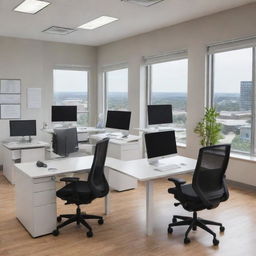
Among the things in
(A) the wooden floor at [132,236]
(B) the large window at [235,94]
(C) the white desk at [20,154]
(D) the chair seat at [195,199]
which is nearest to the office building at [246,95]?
(B) the large window at [235,94]

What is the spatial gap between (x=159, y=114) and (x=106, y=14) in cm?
212

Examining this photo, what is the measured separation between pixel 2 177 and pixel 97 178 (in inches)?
135

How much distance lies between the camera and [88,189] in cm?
357

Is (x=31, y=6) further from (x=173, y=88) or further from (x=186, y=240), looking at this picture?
(x=186, y=240)

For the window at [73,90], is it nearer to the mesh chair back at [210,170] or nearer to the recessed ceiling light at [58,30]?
the recessed ceiling light at [58,30]

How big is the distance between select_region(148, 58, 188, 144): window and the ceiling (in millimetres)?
846

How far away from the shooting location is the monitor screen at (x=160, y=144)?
3697 millimetres

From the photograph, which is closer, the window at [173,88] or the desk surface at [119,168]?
the desk surface at [119,168]

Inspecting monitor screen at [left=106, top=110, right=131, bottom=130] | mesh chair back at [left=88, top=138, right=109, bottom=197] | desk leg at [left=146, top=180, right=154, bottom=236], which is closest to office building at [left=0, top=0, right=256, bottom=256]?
desk leg at [left=146, top=180, right=154, bottom=236]

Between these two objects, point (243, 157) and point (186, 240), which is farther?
point (243, 157)

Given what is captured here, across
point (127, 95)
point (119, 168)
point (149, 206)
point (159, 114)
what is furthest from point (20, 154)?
point (149, 206)

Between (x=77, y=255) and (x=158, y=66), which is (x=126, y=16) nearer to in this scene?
(x=158, y=66)

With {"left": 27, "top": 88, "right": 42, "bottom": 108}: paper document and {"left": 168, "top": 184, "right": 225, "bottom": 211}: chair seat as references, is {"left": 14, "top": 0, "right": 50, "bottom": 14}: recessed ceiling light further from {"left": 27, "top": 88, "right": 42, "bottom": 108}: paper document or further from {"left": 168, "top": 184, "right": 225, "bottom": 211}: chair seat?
{"left": 168, "top": 184, "right": 225, "bottom": 211}: chair seat

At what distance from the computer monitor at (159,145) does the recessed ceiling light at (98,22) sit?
9.25 feet
